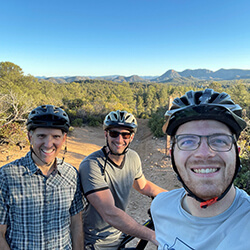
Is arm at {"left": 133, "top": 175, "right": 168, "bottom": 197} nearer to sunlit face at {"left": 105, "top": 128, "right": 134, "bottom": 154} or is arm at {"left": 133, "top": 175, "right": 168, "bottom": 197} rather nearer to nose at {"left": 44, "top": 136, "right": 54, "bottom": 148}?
sunlit face at {"left": 105, "top": 128, "right": 134, "bottom": 154}

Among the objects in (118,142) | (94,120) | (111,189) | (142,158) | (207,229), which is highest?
(118,142)

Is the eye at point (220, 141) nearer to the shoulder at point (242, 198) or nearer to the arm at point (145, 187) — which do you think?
the shoulder at point (242, 198)

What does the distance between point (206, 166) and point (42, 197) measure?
1363 mm

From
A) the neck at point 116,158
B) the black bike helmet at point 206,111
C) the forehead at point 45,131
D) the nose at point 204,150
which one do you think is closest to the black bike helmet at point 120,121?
the neck at point 116,158

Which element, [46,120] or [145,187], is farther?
[145,187]

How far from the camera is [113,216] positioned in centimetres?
170

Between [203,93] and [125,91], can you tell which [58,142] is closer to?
[203,93]

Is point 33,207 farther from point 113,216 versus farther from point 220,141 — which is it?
point 220,141

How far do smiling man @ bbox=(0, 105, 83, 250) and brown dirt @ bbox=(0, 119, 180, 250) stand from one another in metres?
3.12

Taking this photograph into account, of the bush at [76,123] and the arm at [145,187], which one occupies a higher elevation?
the arm at [145,187]

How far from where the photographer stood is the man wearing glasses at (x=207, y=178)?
929 mm

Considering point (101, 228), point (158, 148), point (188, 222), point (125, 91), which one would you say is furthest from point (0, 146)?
point (125, 91)

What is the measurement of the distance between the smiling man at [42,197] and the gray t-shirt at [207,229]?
0.90m

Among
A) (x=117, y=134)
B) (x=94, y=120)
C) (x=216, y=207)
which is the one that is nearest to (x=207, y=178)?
(x=216, y=207)
